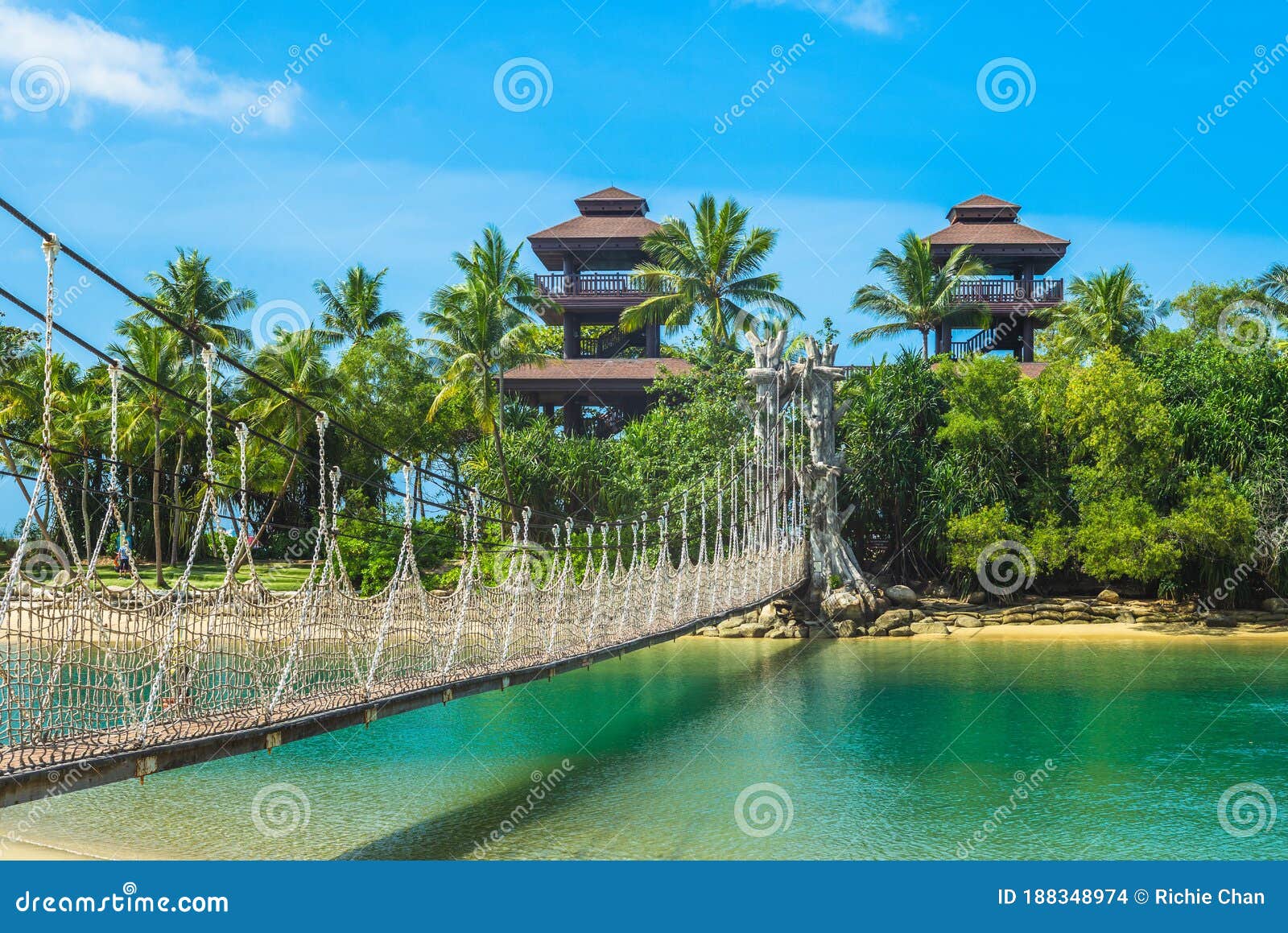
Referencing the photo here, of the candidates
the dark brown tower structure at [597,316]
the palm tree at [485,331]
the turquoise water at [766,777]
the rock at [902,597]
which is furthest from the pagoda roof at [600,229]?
the turquoise water at [766,777]

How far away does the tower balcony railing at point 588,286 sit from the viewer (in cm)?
1984

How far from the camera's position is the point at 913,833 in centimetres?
560

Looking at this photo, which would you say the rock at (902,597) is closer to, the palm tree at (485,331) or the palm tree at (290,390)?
the palm tree at (485,331)

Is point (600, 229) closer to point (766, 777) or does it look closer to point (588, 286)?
point (588, 286)

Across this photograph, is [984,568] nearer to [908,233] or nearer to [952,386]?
[952,386]

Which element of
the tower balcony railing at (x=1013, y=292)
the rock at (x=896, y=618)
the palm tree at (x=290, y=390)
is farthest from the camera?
the tower balcony railing at (x=1013, y=292)

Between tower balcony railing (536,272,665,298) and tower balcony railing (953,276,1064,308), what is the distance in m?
6.32

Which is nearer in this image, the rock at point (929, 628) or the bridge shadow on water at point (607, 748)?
the bridge shadow on water at point (607, 748)

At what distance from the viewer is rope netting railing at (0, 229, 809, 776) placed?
3658mm

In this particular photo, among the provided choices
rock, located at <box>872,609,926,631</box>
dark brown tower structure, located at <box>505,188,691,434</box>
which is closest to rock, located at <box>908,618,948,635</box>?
rock, located at <box>872,609,926,631</box>

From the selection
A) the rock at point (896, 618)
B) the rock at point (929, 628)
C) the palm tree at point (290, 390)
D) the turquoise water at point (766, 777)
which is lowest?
the turquoise water at point (766, 777)

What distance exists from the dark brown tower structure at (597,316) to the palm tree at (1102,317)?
664cm

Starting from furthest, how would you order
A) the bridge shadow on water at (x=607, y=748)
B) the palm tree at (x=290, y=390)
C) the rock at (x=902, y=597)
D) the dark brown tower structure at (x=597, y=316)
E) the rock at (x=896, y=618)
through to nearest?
the dark brown tower structure at (x=597, y=316)
the palm tree at (x=290, y=390)
the rock at (x=902, y=597)
the rock at (x=896, y=618)
the bridge shadow on water at (x=607, y=748)
